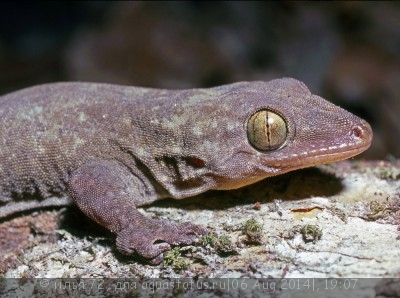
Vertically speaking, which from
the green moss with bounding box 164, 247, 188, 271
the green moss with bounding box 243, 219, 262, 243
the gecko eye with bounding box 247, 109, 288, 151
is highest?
the gecko eye with bounding box 247, 109, 288, 151

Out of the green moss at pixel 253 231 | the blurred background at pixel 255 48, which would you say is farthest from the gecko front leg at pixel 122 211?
the blurred background at pixel 255 48

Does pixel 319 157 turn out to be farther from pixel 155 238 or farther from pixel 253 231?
pixel 155 238

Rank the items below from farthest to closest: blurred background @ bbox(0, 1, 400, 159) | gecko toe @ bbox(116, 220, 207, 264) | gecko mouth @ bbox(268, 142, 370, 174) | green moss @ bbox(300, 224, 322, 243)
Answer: blurred background @ bbox(0, 1, 400, 159)
gecko mouth @ bbox(268, 142, 370, 174)
gecko toe @ bbox(116, 220, 207, 264)
green moss @ bbox(300, 224, 322, 243)

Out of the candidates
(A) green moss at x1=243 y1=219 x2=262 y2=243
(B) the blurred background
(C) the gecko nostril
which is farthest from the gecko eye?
(B) the blurred background

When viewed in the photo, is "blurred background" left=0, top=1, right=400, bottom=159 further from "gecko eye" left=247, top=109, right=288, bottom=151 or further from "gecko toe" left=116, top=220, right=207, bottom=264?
"gecko toe" left=116, top=220, right=207, bottom=264

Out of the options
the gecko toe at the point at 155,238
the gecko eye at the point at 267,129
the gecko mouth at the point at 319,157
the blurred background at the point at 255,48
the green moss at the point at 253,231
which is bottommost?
the gecko toe at the point at 155,238

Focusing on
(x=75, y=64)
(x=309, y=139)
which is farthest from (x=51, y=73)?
(x=309, y=139)

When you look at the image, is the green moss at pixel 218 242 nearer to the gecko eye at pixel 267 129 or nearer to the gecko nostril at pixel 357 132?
the gecko eye at pixel 267 129

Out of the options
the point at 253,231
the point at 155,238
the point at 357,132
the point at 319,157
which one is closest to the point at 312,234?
Answer: the point at 253,231
